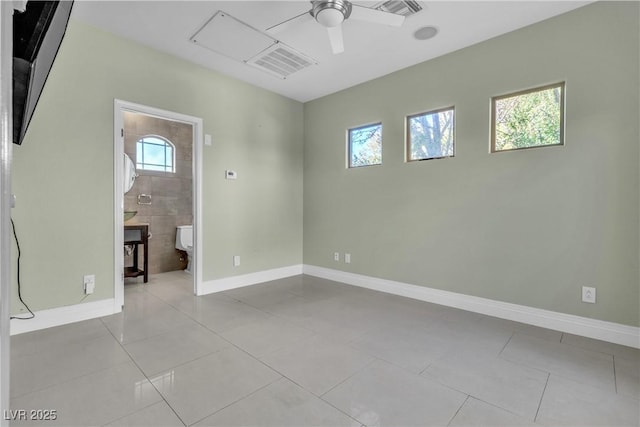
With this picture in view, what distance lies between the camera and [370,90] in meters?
3.98

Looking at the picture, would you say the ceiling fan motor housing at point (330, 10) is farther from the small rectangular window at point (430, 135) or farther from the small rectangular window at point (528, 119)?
the small rectangular window at point (528, 119)

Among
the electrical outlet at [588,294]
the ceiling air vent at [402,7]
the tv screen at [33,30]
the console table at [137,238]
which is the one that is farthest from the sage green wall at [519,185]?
the tv screen at [33,30]

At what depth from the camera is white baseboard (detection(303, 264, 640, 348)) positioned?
2359 millimetres

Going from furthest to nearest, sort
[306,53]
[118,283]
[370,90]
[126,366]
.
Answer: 1. [370,90]
2. [306,53]
3. [118,283]
4. [126,366]

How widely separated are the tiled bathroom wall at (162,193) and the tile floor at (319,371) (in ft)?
6.71

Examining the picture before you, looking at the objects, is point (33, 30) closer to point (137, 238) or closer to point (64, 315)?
point (64, 315)

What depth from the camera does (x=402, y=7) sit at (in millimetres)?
2510

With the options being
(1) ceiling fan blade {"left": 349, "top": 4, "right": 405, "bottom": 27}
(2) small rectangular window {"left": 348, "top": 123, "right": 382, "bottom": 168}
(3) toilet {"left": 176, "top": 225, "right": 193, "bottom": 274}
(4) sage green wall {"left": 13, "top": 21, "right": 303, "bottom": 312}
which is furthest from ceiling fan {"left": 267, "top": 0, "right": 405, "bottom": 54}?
(3) toilet {"left": 176, "top": 225, "right": 193, "bottom": 274}

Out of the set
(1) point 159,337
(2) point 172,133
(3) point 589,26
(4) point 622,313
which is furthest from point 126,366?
(3) point 589,26

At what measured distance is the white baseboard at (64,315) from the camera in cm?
250

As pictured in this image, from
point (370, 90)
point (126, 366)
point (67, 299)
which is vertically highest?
point (370, 90)

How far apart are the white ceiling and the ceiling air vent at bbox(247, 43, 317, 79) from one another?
0.10 m

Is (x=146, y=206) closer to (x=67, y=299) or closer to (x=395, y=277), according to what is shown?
(x=67, y=299)

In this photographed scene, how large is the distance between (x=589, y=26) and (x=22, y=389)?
4.61 m
